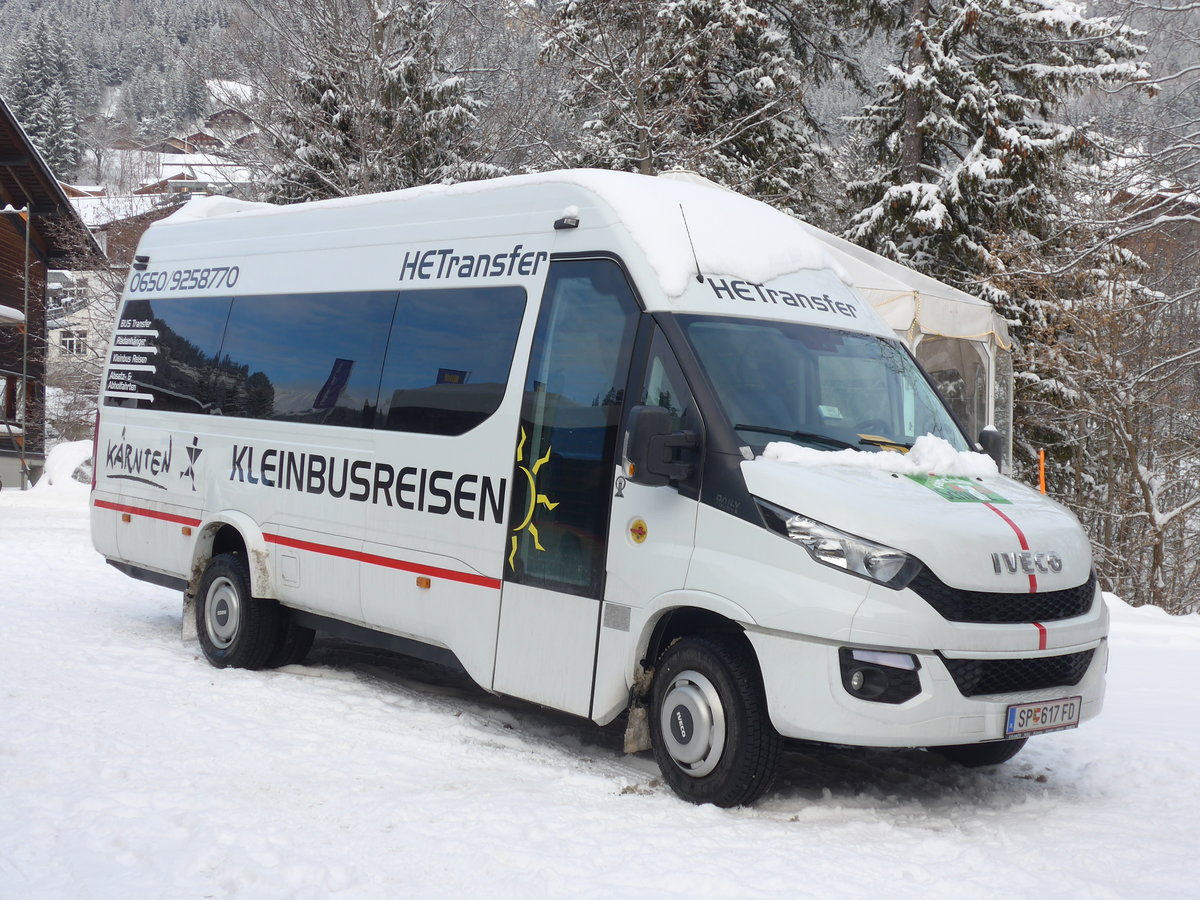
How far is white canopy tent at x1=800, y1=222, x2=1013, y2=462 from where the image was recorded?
14.0 m

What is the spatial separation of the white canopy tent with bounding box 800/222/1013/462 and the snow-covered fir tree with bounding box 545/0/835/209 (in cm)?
779

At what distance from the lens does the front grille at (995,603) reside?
5000mm

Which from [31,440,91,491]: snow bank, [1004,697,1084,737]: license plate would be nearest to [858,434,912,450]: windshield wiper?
[1004,697,1084,737]: license plate

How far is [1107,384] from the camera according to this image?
1945 cm

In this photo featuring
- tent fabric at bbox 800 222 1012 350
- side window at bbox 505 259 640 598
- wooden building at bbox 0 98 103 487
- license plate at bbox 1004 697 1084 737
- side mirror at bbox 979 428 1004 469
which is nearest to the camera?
license plate at bbox 1004 697 1084 737

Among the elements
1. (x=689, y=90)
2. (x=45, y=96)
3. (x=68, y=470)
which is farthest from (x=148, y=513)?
(x=45, y=96)

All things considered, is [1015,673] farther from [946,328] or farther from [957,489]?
[946,328]

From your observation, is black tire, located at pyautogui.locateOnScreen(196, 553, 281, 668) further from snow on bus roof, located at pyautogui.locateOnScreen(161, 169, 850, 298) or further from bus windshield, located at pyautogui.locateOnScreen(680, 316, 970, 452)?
bus windshield, located at pyautogui.locateOnScreen(680, 316, 970, 452)

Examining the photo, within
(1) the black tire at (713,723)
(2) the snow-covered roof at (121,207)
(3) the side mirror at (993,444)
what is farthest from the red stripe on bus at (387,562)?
(2) the snow-covered roof at (121,207)

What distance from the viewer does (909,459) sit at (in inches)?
225

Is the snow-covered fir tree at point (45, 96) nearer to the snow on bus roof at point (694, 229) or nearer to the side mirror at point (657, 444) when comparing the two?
the snow on bus roof at point (694, 229)

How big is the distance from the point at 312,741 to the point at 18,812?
1.61 metres

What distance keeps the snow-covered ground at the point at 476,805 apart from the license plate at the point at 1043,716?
42 cm

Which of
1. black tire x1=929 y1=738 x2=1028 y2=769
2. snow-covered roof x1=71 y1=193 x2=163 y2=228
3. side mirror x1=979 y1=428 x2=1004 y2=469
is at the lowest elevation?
black tire x1=929 y1=738 x2=1028 y2=769
